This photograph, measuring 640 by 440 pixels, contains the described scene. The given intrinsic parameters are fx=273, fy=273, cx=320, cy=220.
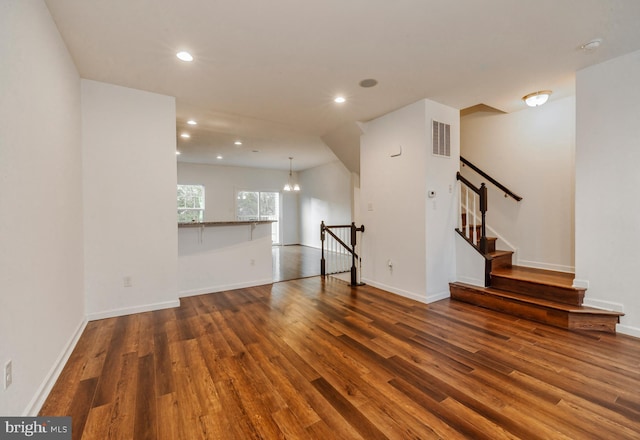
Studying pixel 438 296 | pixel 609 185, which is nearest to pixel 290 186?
pixel 438 296

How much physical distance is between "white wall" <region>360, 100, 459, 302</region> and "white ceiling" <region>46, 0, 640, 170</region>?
0.38 m

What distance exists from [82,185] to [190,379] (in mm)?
2505

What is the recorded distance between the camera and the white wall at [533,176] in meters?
3.74

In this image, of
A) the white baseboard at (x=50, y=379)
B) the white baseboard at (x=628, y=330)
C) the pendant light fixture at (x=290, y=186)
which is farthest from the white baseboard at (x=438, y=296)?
the pendant light fixture at (x=290, y=186)

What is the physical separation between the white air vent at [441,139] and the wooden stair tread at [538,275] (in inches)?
69.7

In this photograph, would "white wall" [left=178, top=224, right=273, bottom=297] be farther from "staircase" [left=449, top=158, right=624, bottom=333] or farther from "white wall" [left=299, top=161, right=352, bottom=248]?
"white wall" [left=299, top=161, right=352, bottom=248]

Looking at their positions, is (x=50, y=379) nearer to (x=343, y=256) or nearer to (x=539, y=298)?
(x=539, y=298)

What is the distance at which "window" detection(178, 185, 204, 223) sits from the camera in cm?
847

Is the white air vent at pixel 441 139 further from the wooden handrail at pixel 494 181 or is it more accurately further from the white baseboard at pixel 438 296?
the white baseboard at pixel 438 296

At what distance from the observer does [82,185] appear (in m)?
3.02

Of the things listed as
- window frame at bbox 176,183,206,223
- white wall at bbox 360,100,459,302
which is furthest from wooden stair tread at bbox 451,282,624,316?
window frame at bbox 176,183,206,223

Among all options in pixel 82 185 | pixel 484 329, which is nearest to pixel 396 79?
pixel 484 329

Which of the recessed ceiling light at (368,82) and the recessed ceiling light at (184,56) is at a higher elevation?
the recessed ceiling light at (368,82)

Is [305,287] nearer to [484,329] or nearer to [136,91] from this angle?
[484,329]
